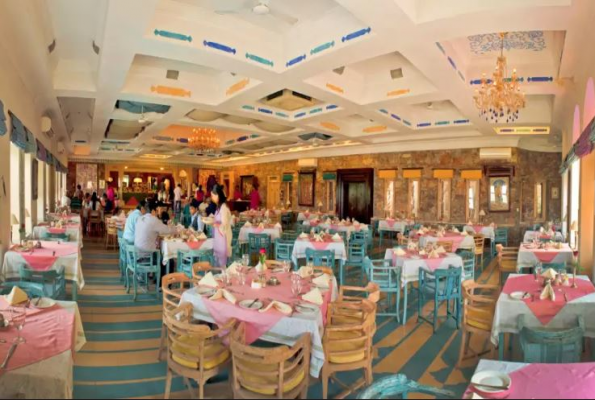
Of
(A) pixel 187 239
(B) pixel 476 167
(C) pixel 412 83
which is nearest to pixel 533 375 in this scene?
(A) pixel 187 239

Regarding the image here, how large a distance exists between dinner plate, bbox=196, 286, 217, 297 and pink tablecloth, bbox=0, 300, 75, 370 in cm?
111

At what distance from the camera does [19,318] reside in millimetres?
2719

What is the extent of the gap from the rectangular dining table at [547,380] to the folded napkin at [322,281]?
1.85 metres

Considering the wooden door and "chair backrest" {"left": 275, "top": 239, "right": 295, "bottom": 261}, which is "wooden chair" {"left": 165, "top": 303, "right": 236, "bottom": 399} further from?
the wooden door

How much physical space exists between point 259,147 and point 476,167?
893cm

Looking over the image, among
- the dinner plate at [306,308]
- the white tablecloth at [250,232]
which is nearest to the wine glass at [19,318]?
the dinner plate at [306,308]

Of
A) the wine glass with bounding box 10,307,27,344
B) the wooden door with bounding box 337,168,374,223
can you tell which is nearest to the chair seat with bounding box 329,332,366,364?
the wine glass with bounding box 10,307,27,344

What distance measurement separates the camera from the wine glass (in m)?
2.41

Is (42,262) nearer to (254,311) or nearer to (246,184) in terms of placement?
(254,311)

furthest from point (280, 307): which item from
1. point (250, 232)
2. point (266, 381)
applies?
point (250, 232)

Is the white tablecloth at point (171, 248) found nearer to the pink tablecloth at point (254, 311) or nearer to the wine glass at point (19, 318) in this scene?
the pink tablecloth at point (254, 311)

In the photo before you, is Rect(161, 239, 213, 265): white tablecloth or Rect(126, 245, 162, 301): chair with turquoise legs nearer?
Rect(126, 245, 162, 301): chair with turquoise legs

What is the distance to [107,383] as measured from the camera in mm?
3420

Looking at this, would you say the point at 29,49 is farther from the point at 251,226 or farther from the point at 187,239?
the point at 251,226
